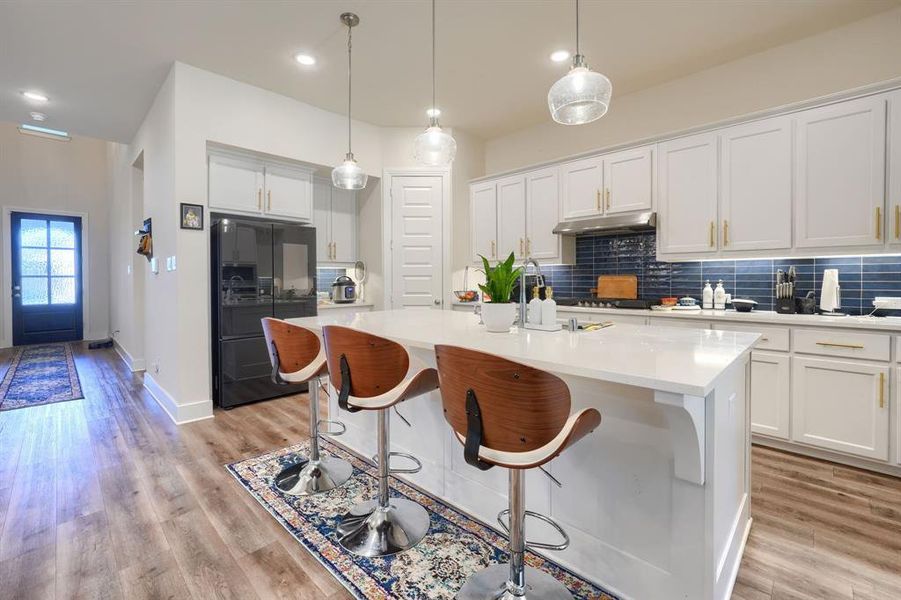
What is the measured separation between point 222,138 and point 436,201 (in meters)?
2.23

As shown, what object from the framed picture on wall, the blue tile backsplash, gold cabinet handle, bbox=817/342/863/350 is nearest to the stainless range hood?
the blue tile backsplash

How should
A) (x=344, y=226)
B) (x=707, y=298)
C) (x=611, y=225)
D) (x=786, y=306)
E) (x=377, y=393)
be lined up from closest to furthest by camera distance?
(x=377, y=393)
(x=786, y=306)
(x=707, y=298)
(x=611, y=225)
(x=344, y=226)

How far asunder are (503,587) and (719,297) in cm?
299

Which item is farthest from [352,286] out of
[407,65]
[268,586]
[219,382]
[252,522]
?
[268,586]

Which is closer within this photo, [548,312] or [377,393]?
[377,393]

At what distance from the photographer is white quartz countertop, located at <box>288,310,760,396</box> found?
1112mm

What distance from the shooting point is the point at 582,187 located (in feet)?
13.2

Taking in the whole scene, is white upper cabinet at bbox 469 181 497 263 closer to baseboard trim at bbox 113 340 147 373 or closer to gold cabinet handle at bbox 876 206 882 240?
gold cabinet handle at bbox 876 206 882 240

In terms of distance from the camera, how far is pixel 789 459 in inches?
106

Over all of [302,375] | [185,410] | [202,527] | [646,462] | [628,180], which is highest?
[628,180]

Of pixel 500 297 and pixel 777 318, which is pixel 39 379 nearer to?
pixel 500 297

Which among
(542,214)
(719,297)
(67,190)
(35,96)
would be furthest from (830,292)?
(67,190)

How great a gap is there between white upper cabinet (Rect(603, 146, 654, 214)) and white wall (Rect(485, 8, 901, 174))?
1.49ft

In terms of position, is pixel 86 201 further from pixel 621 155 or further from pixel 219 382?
pixel 621 155
